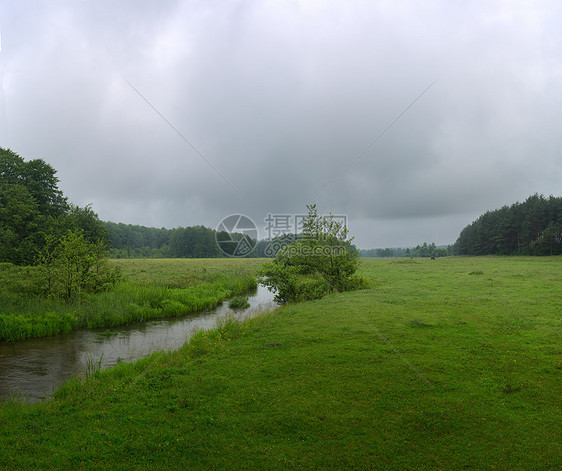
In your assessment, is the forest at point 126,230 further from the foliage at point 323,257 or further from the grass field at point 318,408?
the grass field at point 318,408

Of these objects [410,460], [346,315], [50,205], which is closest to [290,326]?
[346,315]

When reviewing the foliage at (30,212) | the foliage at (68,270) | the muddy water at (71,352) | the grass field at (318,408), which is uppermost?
the foliage at (30,212)

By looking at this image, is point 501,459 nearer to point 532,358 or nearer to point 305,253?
point 532,358

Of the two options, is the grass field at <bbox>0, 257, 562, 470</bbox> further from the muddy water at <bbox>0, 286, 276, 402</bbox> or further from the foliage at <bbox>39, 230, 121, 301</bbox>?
the foliage at <bbox>39, 230, 121, 301</bbox>

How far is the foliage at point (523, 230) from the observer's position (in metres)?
85.7

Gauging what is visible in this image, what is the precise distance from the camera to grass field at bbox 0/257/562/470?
507 cm

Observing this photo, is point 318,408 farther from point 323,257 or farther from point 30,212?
point 30,212

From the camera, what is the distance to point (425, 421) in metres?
5.79

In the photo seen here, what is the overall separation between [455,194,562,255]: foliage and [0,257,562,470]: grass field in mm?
97056

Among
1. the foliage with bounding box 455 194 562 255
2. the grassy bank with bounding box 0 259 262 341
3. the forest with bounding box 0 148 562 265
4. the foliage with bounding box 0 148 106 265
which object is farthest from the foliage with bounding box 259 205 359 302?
the foliage with bounding box 455 194 562 255

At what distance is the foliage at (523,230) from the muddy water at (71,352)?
101242 mm

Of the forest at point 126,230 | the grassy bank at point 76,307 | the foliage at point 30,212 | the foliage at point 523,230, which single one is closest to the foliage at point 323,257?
the grassy bank at point 76,307

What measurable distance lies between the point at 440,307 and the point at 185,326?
14205 mm

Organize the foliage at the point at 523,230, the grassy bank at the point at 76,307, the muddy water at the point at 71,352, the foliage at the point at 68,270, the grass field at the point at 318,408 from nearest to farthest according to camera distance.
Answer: the grass field at the point at 318,408 → the muddy water at the point at 71,352 → the grassy bank at the point at 76,307 → the foliage at the point at 68,270 → the foliage at the point at 523,230
